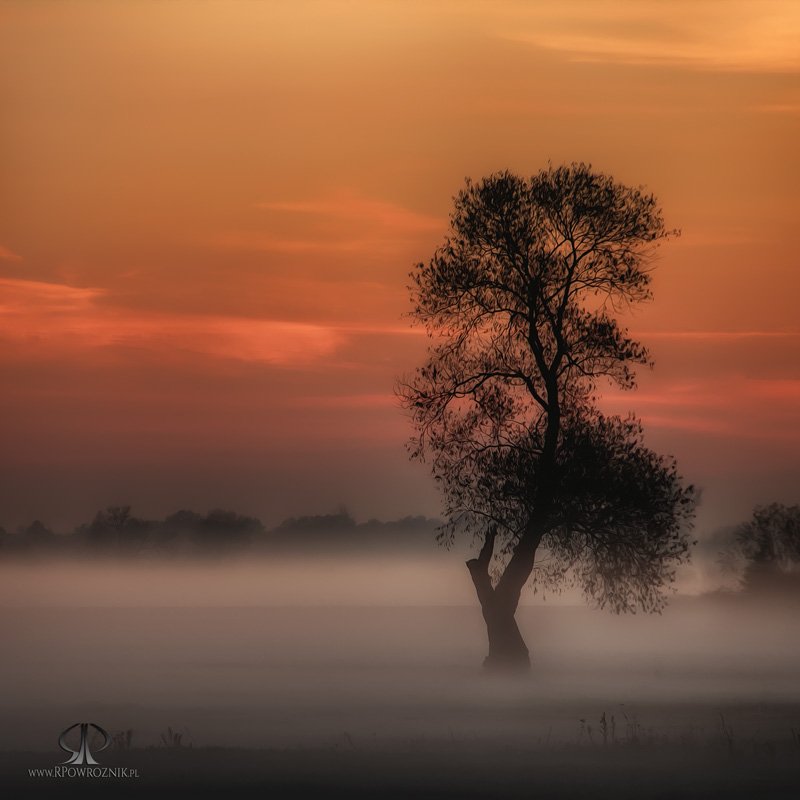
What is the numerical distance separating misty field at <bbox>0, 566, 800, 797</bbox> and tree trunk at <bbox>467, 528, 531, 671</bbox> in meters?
0.68

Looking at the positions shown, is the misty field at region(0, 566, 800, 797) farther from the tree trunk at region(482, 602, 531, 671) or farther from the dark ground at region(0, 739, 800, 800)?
the tree trunk at region(482, 602, 531, 671)

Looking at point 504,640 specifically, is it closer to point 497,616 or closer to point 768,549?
point 497,616

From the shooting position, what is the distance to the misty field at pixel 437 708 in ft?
102

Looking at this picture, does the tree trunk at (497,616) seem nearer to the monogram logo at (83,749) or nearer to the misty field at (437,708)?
the misty field at (437,708)

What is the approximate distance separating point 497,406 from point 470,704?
864 centimetres

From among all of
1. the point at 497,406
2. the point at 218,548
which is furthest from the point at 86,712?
the point at 218,548

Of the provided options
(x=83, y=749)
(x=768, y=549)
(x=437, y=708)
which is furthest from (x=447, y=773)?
(x=768, y=549)

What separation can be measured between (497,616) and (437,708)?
13.4ft

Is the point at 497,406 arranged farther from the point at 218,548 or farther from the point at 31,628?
the point at 218,548

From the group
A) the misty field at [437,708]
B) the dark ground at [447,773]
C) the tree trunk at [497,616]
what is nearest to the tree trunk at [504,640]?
the tree trunk at [497,616]

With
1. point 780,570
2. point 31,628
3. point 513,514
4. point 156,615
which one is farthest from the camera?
point 156,615

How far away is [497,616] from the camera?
46.8m

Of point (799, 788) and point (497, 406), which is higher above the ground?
point (497, 406)

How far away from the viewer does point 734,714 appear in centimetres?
4275
